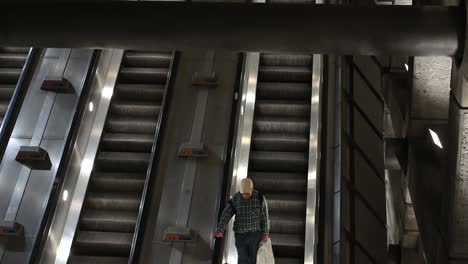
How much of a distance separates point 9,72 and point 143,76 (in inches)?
99.4

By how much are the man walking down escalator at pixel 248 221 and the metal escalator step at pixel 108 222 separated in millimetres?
2456

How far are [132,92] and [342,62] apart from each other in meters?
3.74

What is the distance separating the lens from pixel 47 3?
825 cm

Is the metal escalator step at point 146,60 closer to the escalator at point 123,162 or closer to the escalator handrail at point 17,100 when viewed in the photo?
the escalator at point 123,162

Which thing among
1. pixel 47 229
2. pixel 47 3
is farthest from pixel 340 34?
pixel 47 229

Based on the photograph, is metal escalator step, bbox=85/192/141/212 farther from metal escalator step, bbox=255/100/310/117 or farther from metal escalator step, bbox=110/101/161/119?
metal escalator step, bbox=255/100/310/117

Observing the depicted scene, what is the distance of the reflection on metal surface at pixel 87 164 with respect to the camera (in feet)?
35.7

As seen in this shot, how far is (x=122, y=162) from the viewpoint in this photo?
40.6ft

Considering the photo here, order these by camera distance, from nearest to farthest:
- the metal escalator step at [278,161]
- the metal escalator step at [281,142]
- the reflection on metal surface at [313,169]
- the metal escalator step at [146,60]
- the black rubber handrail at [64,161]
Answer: the black rubber handrail at [64,161] → the reflection on metal surface at [313,169] → the metal escalator step at [278,161] → the metal escalator step at [281,142] → the metal escalator step at [146,60]

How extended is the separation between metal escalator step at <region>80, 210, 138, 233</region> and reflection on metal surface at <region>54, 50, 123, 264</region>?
250mm

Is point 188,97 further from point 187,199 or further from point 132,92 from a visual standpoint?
point 187,199

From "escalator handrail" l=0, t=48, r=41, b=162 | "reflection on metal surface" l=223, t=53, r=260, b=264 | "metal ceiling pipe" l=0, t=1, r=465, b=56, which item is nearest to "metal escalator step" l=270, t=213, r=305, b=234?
"reflection on metal surface" l=223, t=53, r=260, b=264

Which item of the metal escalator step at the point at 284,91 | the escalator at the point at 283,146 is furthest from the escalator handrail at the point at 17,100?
the metal escalator step at the point at 284,91

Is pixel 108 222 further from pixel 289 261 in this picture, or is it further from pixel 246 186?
pixel 246 186
